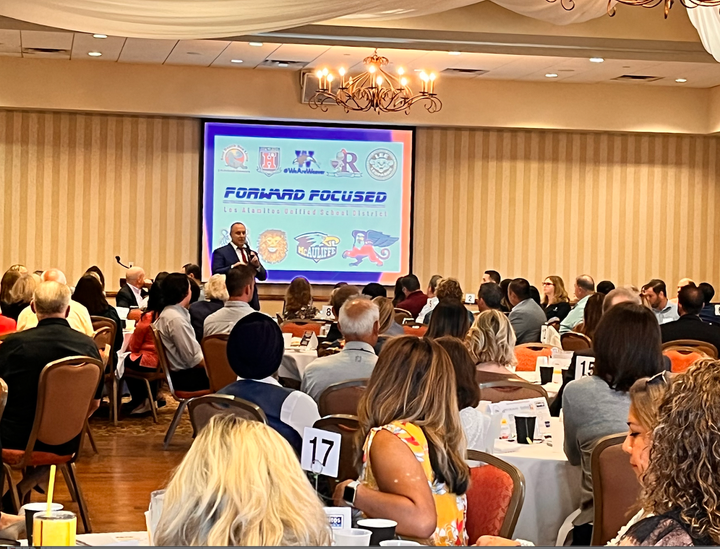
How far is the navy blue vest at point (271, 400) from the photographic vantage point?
4215 mm

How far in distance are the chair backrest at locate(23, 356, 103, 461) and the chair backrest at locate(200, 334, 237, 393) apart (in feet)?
6.62

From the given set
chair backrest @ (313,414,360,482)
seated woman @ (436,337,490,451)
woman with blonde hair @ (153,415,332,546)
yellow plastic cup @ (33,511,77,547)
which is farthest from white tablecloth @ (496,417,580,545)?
woman with blonde hair @ (153,415,332,546)

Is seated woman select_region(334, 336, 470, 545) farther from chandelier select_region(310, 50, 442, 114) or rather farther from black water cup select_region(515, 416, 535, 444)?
chandelier select_region(310, 50, 442, 114)

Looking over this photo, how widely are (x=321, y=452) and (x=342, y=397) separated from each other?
5.76ft

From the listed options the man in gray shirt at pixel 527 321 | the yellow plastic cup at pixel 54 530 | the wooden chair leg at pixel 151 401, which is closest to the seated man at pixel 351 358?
the yellow plastic cup at pixel 54 530

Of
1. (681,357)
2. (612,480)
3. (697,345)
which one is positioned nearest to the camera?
(612,480)

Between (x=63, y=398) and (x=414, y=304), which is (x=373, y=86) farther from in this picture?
(x=63, y=398)

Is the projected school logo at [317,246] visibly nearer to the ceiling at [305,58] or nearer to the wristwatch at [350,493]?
the ceiling at [305,58]

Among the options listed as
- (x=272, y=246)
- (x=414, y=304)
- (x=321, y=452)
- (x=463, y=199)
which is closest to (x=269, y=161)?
(x=272, y=246)

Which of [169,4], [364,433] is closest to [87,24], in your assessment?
[169,4]

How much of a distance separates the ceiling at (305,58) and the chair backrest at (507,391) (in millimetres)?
6799

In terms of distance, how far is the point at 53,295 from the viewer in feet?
17.6

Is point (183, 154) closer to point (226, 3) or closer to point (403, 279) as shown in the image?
point (403, 279)

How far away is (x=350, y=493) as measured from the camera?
2965 millimetres
